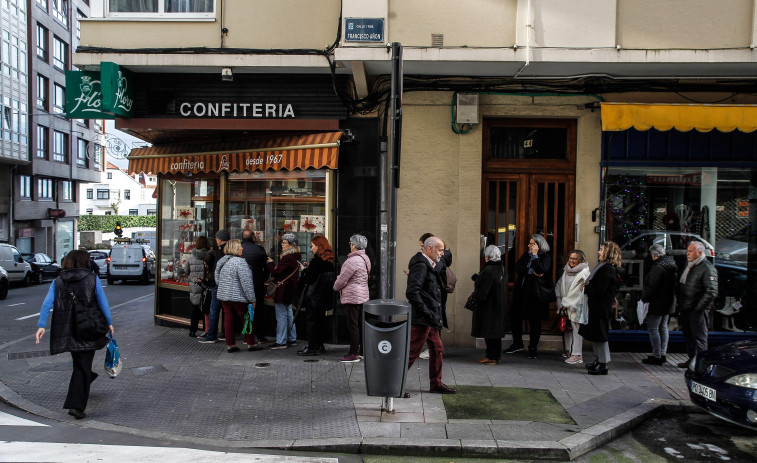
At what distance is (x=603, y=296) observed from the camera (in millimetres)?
7820

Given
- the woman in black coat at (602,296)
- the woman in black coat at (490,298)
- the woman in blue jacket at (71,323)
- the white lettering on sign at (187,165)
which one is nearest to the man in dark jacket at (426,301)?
the woman in black coat at (490,298)

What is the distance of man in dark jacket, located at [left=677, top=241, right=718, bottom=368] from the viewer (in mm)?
7883

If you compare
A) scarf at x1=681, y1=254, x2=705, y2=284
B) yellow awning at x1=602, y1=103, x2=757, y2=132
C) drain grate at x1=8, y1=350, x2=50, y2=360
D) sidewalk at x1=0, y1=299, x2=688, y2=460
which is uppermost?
yellow awning at x1=602, y1=103, x2=757, y2=132

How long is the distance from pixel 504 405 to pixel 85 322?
453 centimetres

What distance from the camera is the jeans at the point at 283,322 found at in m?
9.19

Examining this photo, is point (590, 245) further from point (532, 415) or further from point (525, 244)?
point (532, 415)

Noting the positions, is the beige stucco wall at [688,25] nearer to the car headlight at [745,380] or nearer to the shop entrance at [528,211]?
the shop entrance at [528,211]

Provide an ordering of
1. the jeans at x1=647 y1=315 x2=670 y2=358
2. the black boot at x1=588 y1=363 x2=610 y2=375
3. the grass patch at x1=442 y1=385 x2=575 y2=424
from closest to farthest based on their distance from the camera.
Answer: the grass patch at x1=442 y1=385 x2=575 y2=424, the black boot at x1=588 y1=363 x2=610 y2=375, the jeans at x1=647 y1=315 x2=670 y2=358

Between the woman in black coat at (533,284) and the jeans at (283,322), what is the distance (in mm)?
3452

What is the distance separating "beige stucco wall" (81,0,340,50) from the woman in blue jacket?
174 inches

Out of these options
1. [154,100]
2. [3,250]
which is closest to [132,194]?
[3,250]

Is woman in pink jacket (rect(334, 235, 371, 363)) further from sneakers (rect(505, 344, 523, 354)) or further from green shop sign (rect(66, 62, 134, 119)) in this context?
green shop sign (rect(66, 62, 134, 119))

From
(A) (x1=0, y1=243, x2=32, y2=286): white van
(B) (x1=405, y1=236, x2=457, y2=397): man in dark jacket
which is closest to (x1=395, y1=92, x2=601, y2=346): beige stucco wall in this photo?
(B) (x1=405, y1=236, x2=457, y2=397): man in dark jacket

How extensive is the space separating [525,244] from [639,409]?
346 centimetres
